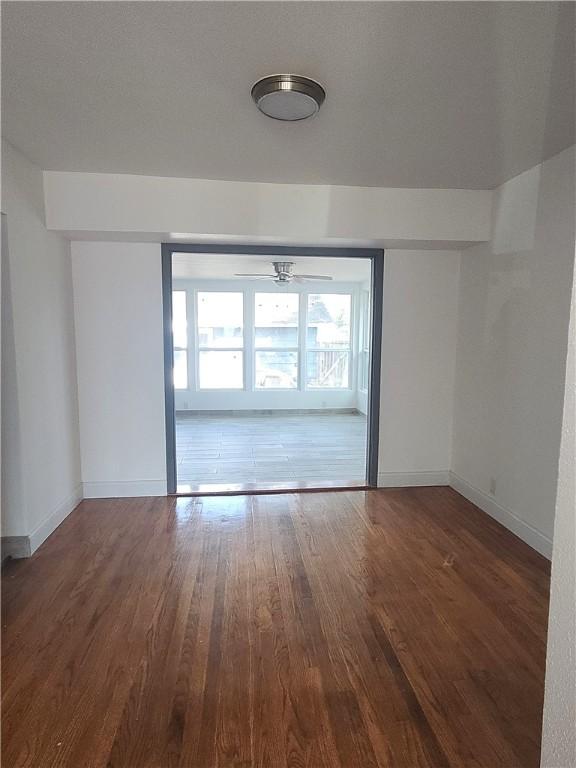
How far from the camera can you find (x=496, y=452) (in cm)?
319

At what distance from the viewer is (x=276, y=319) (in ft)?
25.9

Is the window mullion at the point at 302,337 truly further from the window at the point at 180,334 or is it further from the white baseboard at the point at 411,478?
the white baseboard at the point at 411,478

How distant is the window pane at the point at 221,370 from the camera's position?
7809 mm

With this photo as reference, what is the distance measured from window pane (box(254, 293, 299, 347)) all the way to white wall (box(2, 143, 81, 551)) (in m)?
4.69

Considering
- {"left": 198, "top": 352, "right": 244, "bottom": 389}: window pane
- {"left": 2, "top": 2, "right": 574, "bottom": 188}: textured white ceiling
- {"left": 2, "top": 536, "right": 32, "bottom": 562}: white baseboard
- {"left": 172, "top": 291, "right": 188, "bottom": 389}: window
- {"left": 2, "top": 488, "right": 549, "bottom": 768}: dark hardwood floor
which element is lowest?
{"left": 2, "top": 488, "right": 549, "bottom": 768}: dark hardwood floor

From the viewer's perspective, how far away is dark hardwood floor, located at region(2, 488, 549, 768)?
1453 millimetres

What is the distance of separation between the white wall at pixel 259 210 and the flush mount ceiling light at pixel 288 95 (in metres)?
1.18

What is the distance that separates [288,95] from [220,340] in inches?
242

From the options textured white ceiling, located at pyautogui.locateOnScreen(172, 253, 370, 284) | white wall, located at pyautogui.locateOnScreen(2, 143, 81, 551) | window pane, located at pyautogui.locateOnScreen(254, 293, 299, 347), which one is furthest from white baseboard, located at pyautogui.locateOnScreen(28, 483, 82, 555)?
window pane, located at pyautogui.locateOnScreen(254, 293, 299, 347)

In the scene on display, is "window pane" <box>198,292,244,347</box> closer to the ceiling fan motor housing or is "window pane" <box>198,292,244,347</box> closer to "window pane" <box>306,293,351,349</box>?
"window pane" <box>306,293,351,349</box>

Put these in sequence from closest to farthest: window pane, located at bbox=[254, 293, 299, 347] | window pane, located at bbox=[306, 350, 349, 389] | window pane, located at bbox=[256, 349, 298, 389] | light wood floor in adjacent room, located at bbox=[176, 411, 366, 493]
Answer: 1. light wood floor in adjacent room, located at bbox=[176, 411, 366, 493]
2. window pane, located at bbox=[254, 293, 299, 347]
3. window pane, located at bbox=[256, 349, 298, 389]
4. window pane, located at bbox=[306, 350, 349, 389]

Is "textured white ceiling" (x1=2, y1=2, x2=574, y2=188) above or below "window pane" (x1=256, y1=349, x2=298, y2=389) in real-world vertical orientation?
above

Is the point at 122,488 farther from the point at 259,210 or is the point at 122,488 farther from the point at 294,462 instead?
the point at 259,210

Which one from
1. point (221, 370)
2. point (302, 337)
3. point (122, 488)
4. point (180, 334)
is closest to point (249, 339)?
point (221, 370)
